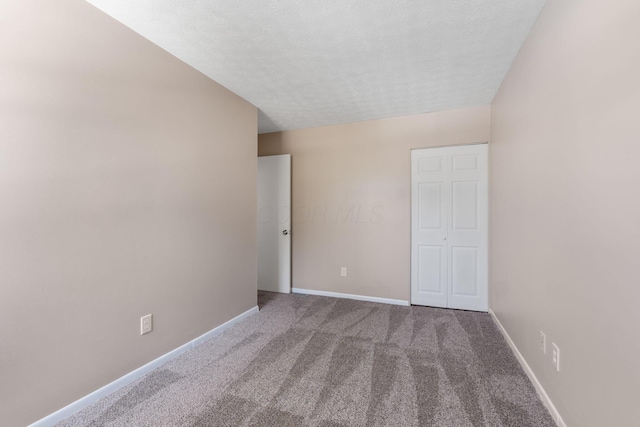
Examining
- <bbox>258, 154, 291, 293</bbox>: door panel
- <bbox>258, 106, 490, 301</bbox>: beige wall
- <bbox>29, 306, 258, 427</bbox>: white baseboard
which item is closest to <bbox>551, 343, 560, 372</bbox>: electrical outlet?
<bbox>258, 106, 490, 301</bbox>: beige wall

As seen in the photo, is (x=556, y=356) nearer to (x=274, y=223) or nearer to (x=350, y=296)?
(x=350, y=296)

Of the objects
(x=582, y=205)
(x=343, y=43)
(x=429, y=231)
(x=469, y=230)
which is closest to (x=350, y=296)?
(x=429, y=231)

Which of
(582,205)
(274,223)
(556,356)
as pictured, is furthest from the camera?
(274,223)

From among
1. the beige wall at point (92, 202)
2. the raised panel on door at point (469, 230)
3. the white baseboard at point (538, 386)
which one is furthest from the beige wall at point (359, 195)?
the beige wall at point (92, 202)

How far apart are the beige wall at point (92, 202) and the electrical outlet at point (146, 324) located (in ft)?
0.12

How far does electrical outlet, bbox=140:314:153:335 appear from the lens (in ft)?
5.75

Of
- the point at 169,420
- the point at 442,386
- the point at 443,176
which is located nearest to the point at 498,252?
the point at 443,176

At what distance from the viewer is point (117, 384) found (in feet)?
5.27

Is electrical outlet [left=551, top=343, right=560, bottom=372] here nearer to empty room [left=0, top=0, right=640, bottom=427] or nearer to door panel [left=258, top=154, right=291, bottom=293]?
empty room [left=0, top=0, right=640, bottom=427]

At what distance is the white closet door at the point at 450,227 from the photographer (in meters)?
2.91

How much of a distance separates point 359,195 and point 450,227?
1182mm

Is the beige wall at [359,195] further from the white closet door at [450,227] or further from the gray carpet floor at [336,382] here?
the gray carpet floor at [336,382]

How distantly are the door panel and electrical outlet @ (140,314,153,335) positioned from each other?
1.96m

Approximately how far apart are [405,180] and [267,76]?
1.99 metres
